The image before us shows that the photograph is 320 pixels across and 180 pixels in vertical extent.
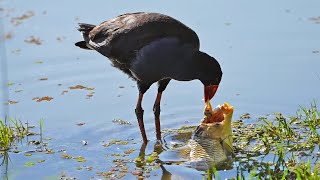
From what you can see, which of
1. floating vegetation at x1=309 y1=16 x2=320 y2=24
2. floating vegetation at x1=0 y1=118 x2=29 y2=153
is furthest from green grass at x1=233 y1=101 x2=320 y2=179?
floating vegetation at x1=309 y1=16 x2=320 y2=24

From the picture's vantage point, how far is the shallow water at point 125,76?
272 inches

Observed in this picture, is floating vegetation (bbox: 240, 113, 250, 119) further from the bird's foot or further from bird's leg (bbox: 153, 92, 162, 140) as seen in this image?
the bird's foot

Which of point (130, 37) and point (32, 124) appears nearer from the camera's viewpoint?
point (130, 37)

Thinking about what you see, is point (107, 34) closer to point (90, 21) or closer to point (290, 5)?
point (90, 21)

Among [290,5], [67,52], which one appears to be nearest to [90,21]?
[67,52]

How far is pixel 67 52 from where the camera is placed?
880 cm

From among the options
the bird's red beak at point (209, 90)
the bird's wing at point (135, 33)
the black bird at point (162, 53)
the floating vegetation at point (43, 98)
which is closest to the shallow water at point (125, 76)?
the floating vegetation at point (43, 98)

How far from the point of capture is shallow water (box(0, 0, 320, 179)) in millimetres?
6911

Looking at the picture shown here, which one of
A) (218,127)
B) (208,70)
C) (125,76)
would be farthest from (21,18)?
(218,127)

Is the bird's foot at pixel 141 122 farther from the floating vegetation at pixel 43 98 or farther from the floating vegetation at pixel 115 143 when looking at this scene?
the floating vegetation at pixel 43 98

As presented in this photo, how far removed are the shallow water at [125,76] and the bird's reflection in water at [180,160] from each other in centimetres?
5

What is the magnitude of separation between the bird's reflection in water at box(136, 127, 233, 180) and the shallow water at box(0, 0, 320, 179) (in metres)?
0.05

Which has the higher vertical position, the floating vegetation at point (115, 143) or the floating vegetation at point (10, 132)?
the floating vegetation at point (10, 132)

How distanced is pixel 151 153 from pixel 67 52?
262 cm
